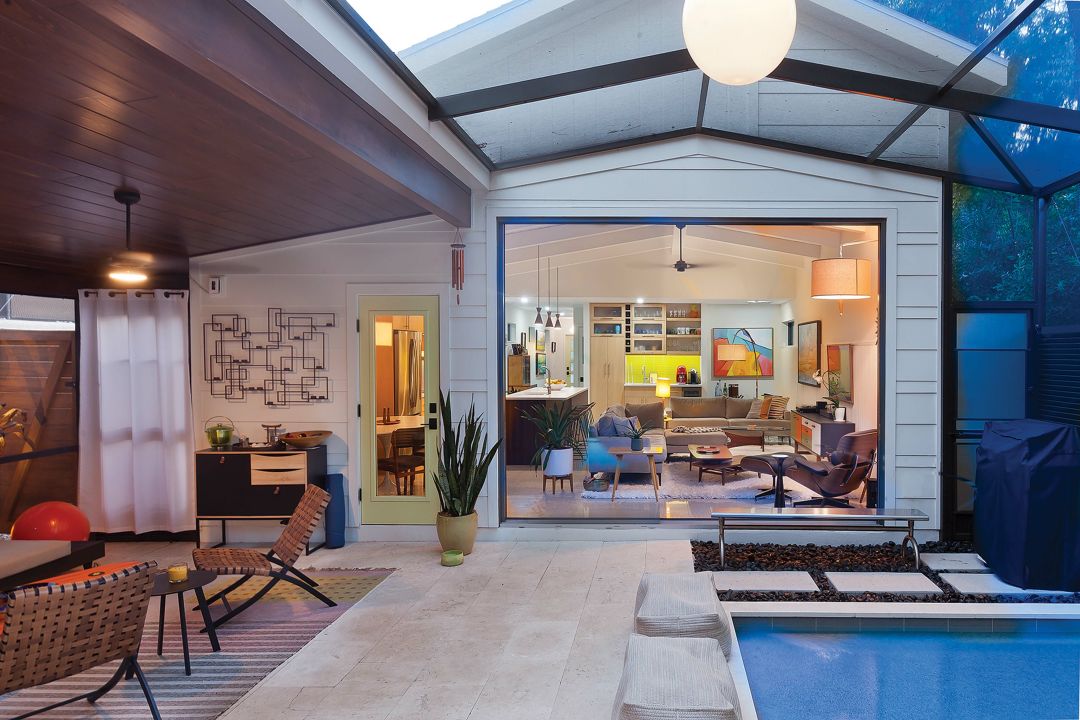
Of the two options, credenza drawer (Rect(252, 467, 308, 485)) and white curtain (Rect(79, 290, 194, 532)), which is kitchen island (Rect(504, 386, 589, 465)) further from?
white curtain (Rect(79, 290, 194, 532))

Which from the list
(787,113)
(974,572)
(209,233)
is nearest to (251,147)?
(209,233)

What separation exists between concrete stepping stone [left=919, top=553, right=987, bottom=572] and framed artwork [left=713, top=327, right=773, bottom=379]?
7.91 meters

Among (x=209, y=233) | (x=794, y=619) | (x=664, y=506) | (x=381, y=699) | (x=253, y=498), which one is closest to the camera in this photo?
(x=381, y=699)

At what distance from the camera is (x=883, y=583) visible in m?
4.78

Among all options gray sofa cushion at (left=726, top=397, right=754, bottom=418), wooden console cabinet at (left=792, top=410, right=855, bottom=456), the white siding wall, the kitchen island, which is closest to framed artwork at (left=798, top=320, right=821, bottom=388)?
wooden console cabinet at (left=792, top=410, right=855, bottom=456)

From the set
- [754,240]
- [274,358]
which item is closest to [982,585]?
[274,358]

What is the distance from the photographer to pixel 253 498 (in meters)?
5.73

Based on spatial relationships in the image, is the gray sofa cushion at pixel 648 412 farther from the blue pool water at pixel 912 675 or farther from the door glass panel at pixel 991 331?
the blue pool water at pixel 912 675

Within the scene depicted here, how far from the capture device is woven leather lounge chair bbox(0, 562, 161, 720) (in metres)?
2.70

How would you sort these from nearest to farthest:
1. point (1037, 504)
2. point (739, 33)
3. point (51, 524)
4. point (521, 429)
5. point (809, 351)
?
point (739, 33) < point (1037, 504) < point (51, 524) < point (521, 429) < point (809, 351)

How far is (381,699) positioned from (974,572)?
4.12 meters

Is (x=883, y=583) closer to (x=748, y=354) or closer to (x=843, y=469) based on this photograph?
(x=843, y=469)

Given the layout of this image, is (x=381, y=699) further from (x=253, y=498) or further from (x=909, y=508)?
(x=909, y=508)

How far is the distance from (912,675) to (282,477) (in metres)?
4.49
